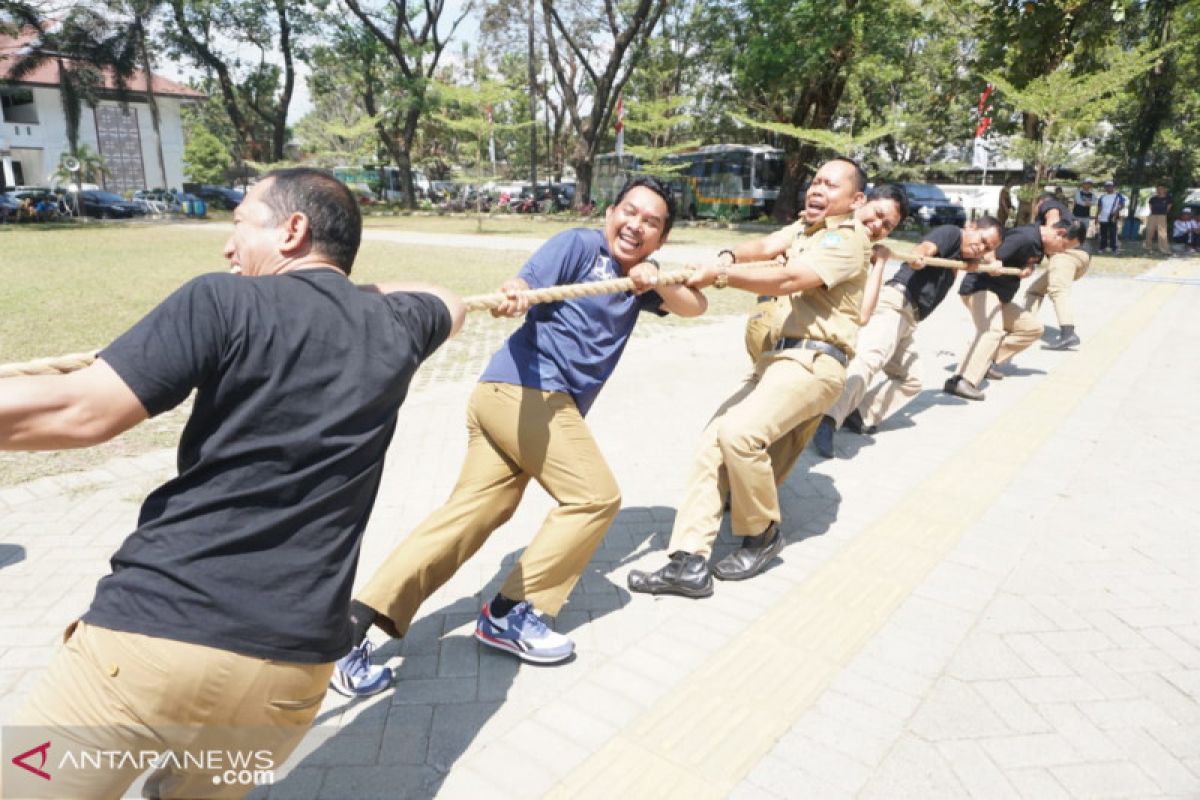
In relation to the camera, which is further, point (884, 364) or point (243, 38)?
point (243, 38)

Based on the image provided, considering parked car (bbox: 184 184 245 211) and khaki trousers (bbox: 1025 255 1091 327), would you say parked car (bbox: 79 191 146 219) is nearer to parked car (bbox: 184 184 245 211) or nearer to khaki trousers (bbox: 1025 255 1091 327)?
parked car (bbox: 184 184 245 211)

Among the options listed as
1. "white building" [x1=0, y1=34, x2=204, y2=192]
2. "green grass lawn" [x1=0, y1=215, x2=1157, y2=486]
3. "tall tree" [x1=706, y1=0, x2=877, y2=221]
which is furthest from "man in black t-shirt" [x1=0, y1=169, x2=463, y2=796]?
"white building" [x1=0, y1=34, x2=204, y2=192]

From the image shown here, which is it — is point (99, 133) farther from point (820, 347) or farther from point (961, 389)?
point (820, 347)

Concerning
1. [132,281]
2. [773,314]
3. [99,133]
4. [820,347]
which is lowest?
[132,281]

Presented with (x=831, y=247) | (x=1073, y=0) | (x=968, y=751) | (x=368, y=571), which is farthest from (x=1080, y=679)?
(x=1073, y=0)

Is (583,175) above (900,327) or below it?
above

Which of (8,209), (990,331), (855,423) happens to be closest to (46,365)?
(855,423)

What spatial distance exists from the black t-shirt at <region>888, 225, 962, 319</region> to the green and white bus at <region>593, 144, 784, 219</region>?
24763 mm

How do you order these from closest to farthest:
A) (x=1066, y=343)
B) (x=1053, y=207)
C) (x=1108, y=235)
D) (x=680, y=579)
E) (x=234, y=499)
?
(x=234, y=499)
(x=680, y=579)
(x=1053, y=207)
(x=1066, y=343)
(x=1108, y=235)

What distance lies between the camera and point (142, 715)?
1443 mm

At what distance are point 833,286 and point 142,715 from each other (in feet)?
10.6

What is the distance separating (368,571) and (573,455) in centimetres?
144

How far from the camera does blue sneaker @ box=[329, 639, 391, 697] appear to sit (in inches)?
107

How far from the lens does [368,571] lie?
3.70 m
